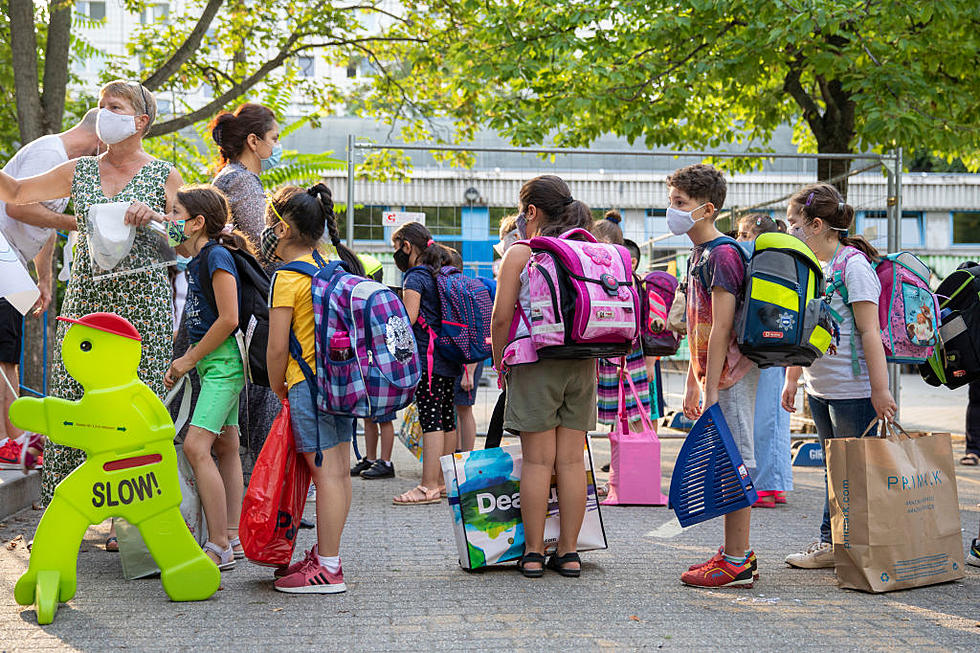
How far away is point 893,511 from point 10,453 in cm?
578

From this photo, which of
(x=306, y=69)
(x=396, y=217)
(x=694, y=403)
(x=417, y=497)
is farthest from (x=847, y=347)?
(x=306, y=69)

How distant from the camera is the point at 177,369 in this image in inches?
181

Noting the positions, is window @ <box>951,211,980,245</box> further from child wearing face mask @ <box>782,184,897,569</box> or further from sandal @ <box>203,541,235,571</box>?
sandal @ <box>203,541,235,571</box>

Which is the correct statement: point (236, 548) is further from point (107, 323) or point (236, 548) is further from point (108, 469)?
point (107, 323)

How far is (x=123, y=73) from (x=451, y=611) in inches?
448

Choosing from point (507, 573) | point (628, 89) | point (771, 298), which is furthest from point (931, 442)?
point (628, 89)

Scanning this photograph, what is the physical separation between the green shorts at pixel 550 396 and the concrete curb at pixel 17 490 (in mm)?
3288

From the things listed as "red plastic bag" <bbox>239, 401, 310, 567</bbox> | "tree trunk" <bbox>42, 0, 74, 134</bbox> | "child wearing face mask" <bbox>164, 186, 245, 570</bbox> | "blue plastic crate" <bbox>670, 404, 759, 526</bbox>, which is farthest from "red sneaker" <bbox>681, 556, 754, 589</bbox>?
"tree trunk" <bbox>42, 0, 74, 134</bbox>

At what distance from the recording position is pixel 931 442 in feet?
15.0

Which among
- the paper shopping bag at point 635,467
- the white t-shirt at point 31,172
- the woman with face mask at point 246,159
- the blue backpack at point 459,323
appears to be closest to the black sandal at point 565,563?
the paper shopping bag at point 635,467

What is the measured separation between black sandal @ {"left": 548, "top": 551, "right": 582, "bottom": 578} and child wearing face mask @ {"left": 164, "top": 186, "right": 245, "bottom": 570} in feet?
5.18

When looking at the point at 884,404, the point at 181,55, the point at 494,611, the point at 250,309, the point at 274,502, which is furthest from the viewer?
the point at 181,55

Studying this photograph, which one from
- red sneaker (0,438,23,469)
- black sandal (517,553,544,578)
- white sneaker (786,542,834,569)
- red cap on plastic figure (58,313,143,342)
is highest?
red cap on plastic figure (58,313,143,342)

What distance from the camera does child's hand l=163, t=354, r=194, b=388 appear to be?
15.0ft
